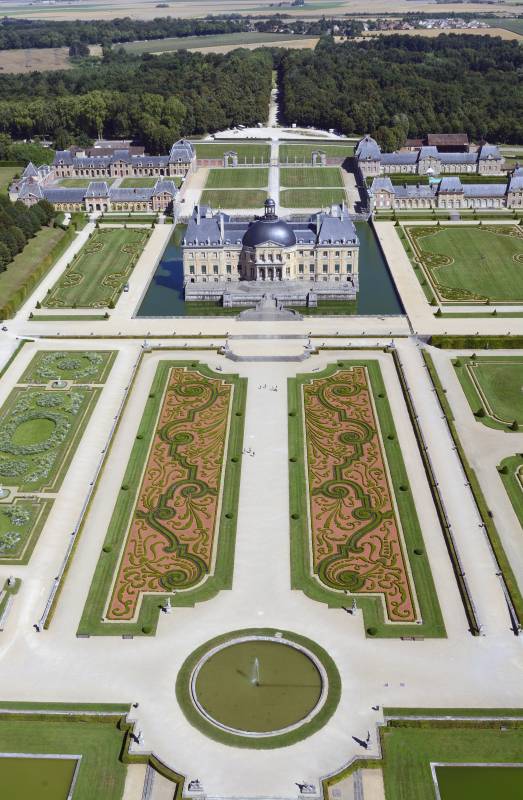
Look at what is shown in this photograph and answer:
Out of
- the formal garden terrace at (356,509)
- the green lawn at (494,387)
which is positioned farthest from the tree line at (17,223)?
the green lawn at (494,387)

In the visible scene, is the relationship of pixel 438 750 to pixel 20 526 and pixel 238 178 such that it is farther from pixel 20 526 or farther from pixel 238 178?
pixel 238 178

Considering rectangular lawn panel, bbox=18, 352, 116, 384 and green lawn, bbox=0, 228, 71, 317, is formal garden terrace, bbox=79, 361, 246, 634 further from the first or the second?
green lawn, bbox=0, 228, 71, 317

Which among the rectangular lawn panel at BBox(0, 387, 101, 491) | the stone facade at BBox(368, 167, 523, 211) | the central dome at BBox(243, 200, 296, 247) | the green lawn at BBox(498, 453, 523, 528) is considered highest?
the stone facade at BBox(368, 167, 523, 211)

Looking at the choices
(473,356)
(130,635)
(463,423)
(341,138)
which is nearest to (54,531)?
(130,635)

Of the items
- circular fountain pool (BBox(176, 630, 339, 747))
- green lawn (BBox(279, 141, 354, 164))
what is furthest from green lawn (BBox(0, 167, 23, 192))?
circular fountain pool (BBox(176, 630, 339, 747))

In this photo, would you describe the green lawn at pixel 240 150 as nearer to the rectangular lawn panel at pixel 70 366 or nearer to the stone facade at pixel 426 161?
the stone facade at pixel 426 161

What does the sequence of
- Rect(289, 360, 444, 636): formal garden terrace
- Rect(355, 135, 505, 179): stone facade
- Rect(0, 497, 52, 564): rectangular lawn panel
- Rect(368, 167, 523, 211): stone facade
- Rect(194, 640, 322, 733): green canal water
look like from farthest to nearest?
Rect(355, 135, 505, 179): stone facade < Rect(368, 167, 523, 211): stone facade < Rect(0, 497, 52, 564): rectangular lawn panel < Rect(289, 360, 444, 636): formal garden terrace < Rect(194, 640, 322, 733): green canal water

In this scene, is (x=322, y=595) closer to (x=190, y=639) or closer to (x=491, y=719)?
(x=190, y=639)
